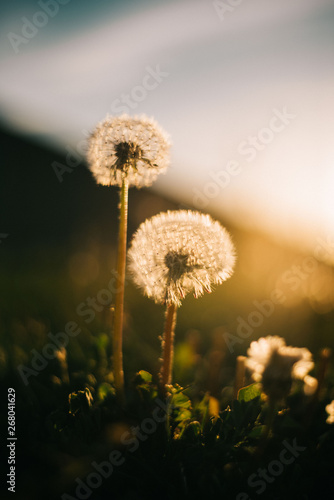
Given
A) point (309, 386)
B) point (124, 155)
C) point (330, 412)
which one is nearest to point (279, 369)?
point (330, 412)

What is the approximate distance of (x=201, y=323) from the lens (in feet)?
10.0

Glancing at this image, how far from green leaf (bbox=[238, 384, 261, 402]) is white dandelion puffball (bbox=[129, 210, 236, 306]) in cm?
45

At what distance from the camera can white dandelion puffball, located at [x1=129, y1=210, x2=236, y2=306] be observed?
5.06 ft

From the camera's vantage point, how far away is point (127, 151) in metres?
1.50

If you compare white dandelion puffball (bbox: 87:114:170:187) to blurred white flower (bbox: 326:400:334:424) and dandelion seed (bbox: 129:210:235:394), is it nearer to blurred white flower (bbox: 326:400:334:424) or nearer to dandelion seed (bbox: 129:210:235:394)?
dandelion seed (bbox: 129:210:235:394)

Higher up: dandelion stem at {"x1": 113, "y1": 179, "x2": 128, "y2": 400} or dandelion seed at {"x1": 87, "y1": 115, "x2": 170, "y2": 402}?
dandelion seed at {"x1": 87, "y1": 115, "x2": 170, "y2": 402}

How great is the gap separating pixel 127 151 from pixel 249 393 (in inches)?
45.6

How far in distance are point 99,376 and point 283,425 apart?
944 mm

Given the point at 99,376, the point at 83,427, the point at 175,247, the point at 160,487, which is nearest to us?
the point at 160,487

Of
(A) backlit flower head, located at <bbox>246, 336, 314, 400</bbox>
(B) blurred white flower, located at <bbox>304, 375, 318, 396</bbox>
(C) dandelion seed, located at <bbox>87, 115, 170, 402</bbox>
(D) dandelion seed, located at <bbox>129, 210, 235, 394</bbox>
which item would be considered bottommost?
(B) blurred white flower, located at <bbox>304, 375, 318, 396</bbox>

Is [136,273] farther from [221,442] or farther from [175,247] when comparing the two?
[221,442]

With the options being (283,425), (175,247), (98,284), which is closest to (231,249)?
(175,247)

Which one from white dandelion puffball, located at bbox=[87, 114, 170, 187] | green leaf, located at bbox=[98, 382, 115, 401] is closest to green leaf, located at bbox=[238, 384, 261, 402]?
green leaf, located at bbox=[98, 382, 115, 401]

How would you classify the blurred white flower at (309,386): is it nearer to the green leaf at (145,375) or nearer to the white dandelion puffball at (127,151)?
the green leaf at (145,375)
